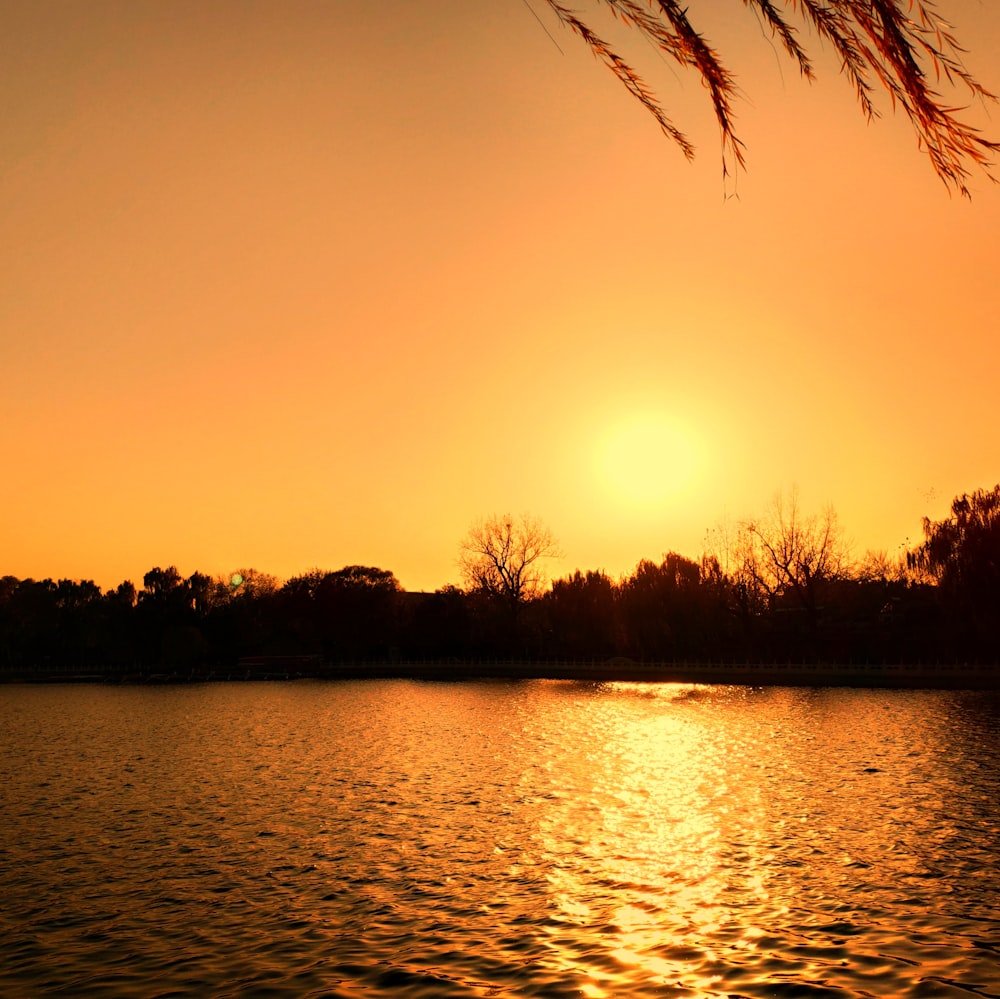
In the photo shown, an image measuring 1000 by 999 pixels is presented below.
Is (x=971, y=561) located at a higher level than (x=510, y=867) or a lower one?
higher

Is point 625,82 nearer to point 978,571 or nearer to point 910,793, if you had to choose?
point 910,793

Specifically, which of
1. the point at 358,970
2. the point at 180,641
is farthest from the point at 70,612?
the point at 358,970

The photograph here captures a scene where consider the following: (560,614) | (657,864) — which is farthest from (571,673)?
(657,864)

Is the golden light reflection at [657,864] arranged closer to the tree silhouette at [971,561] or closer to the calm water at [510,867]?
the calm water at [510,867]

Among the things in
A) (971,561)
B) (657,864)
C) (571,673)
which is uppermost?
(971,561)

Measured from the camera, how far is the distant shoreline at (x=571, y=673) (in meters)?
66.4

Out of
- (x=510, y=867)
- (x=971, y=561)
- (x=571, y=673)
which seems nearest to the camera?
(x=510, y=867)

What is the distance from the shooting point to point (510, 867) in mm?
18422

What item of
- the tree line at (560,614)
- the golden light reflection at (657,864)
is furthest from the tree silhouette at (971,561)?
the golden light reflection at (657,864)

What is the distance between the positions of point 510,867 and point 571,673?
74949 millimetres

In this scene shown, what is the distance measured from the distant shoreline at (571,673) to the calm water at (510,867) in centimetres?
2740

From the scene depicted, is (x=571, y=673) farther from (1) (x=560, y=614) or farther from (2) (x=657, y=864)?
(2) (x=657, y=864)

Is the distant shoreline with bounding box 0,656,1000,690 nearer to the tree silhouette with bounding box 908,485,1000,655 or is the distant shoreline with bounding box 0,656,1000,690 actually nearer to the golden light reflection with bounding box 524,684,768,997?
the tree silhouette with bounding box 908,485,1000,655

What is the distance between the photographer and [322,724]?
50.6 m
